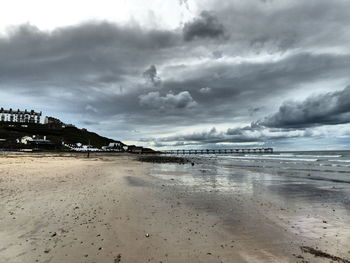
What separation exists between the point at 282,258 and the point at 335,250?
185 centimetres

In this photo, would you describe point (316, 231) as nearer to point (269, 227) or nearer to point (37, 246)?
point (269, 227)

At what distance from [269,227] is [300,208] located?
4193mm

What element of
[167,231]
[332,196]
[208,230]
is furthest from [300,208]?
[167,231]

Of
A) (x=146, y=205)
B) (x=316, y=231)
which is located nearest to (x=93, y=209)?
(x=146, y=205)

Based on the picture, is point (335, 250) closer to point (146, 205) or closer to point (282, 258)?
point (282, 258)

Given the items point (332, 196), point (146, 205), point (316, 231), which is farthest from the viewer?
point (332, 196)

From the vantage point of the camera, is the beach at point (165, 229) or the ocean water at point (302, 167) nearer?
the beach at point (165, 229)

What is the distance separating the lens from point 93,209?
10508 millimetres

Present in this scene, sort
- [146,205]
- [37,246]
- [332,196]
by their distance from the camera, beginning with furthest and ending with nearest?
[332,196], [146,205], [37,246]

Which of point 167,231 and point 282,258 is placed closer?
point 282,258

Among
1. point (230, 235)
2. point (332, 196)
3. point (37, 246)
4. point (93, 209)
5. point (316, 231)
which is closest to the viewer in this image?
point (37, 246)

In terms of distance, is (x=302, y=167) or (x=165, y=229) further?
(x=302, y=167)

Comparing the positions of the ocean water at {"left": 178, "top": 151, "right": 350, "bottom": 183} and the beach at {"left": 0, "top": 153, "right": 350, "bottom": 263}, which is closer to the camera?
the beach at {"left": 0, "top": 153, "right": 350, "bottom": 263}

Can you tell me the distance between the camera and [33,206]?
34.7 feet
